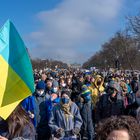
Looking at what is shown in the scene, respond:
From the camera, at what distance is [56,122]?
8.26 meters

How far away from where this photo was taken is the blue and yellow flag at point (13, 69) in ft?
12.0

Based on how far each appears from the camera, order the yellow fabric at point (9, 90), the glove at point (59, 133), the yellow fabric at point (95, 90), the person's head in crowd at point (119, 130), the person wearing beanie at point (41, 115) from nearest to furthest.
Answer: the person's head in crowd at point (119, 130), the yellow fabric at point (9, 90), the glove at point (59, 133), the person wearing beanie at point (41, 115), the yellow fabric at point (95, 90)

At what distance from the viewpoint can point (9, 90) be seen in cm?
367

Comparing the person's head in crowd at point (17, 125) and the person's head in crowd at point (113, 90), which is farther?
the person's head in crowd at point (113, 90)

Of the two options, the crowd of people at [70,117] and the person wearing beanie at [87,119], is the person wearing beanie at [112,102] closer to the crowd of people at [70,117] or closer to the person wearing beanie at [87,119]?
the crowd of people at [70,117]

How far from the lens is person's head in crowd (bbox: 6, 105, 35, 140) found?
3939 mm

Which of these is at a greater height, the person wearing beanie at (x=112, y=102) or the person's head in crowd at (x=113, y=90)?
the person's head in crowd at (x=113, y=90)

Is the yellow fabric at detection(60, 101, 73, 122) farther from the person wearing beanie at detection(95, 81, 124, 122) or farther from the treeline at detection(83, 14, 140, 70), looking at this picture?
the treeline at detection(83, 14, 140, 70)

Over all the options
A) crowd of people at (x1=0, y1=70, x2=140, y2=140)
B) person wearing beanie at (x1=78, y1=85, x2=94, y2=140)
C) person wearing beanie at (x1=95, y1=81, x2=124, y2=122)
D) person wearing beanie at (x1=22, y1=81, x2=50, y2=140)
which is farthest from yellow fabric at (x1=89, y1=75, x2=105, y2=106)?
person wearing beanie at (x1=22, y1=81, x2=50, y2=140)

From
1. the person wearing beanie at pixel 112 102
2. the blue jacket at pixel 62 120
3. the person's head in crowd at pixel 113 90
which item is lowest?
the blue jacket at pixel 62 120

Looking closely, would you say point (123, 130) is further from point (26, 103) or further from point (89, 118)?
point (89, 118)

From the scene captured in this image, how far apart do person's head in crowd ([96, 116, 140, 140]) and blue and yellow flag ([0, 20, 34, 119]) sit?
3.68 feet

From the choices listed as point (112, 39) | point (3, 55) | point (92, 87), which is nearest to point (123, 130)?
point (3, 55)

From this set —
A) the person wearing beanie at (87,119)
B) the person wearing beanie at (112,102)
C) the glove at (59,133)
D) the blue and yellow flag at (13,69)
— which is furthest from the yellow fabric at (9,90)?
the person wearing beanie at (87,119)
